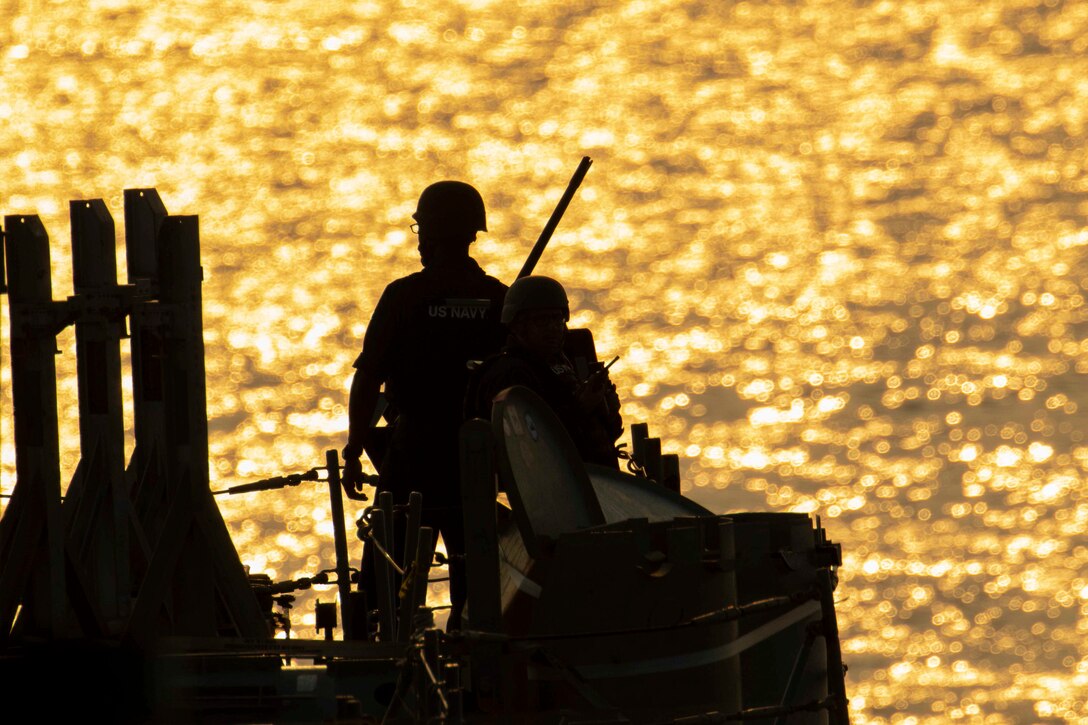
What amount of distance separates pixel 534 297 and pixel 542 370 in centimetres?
40

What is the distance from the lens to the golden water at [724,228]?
73.6 meters

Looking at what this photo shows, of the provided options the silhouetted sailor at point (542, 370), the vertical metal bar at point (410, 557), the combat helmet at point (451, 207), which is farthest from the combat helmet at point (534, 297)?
the combat helmet at point (451, 207)

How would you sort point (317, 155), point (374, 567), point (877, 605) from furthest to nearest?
point (317, 155) → point (877, 605) → point (374, 567)

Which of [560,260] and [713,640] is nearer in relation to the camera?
[713,640]

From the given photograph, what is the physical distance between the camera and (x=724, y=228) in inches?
4171

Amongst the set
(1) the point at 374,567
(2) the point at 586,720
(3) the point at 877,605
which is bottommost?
(2) the point at 586,720

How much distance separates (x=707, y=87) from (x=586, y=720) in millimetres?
112024

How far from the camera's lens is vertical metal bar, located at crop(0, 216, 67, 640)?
1711 cm

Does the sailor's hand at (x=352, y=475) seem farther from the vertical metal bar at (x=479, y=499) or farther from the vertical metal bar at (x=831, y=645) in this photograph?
the vertical metal bar at (x=479, y=499)

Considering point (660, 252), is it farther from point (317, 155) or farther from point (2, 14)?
point (2, 14)

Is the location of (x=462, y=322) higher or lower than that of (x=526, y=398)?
higher

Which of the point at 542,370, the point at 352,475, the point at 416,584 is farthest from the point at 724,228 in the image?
the point at 416,584

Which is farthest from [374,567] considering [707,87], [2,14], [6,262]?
[2,14]

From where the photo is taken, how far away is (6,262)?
17.3 meters
